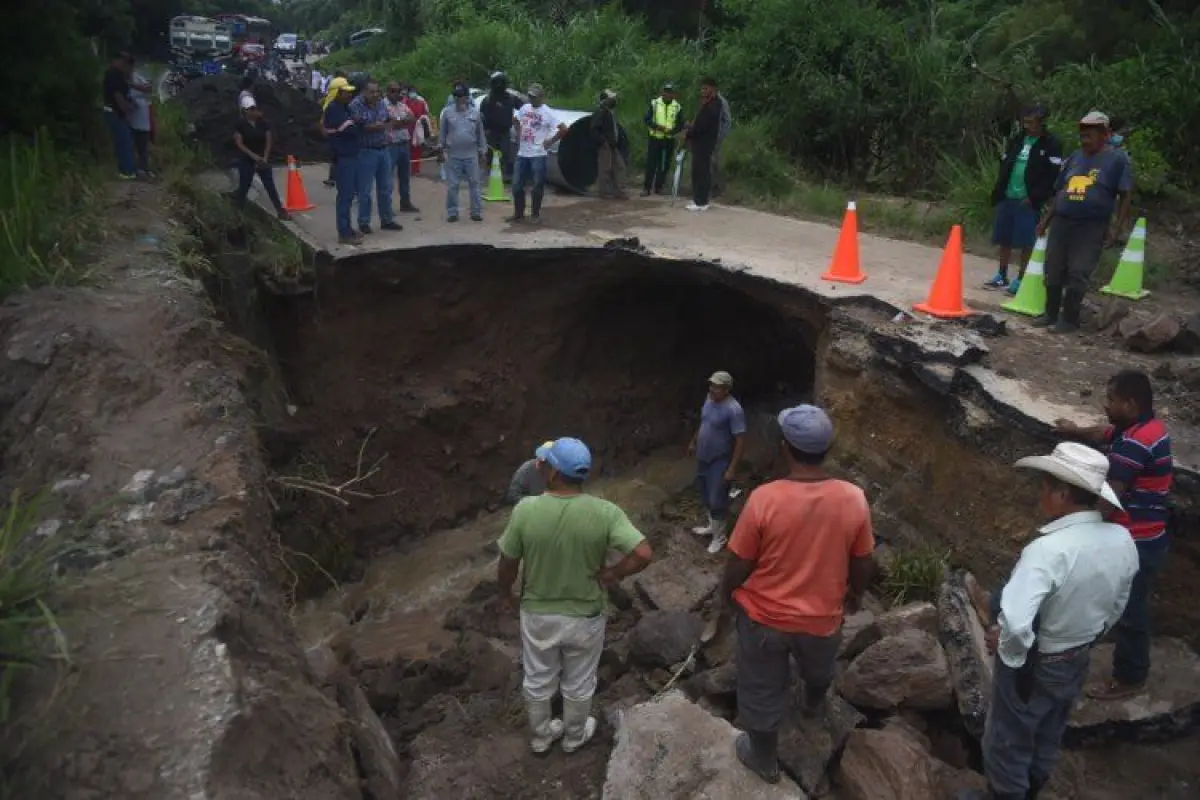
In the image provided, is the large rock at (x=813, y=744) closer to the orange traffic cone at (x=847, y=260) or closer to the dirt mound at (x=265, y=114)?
the orange traffic cone at (x=847, y=260)

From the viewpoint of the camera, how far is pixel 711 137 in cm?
1170

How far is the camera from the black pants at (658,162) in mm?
12891

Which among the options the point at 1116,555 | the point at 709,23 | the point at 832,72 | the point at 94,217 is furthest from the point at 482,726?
the point at 709,23

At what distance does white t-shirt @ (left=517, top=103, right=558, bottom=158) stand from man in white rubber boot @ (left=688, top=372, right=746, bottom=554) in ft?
14.5

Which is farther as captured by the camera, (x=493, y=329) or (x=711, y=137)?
(x=711, y=137)

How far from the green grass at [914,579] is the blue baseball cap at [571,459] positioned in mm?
3247

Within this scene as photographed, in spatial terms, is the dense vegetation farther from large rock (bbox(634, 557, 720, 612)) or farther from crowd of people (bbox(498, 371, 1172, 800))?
crowd of people (bbox(498, 371, 1172, 800))

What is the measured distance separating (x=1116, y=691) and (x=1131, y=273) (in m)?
4.74

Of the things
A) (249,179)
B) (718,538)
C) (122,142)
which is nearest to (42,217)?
(249,179)

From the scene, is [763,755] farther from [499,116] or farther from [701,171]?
[499,116]

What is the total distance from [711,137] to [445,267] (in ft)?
13.8

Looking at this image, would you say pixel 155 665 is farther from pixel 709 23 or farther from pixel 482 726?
pixel 709 23

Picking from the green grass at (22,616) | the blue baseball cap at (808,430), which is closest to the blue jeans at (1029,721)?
the blue baseball cap at (808,430)

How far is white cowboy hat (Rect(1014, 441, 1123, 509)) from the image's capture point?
339 cm
